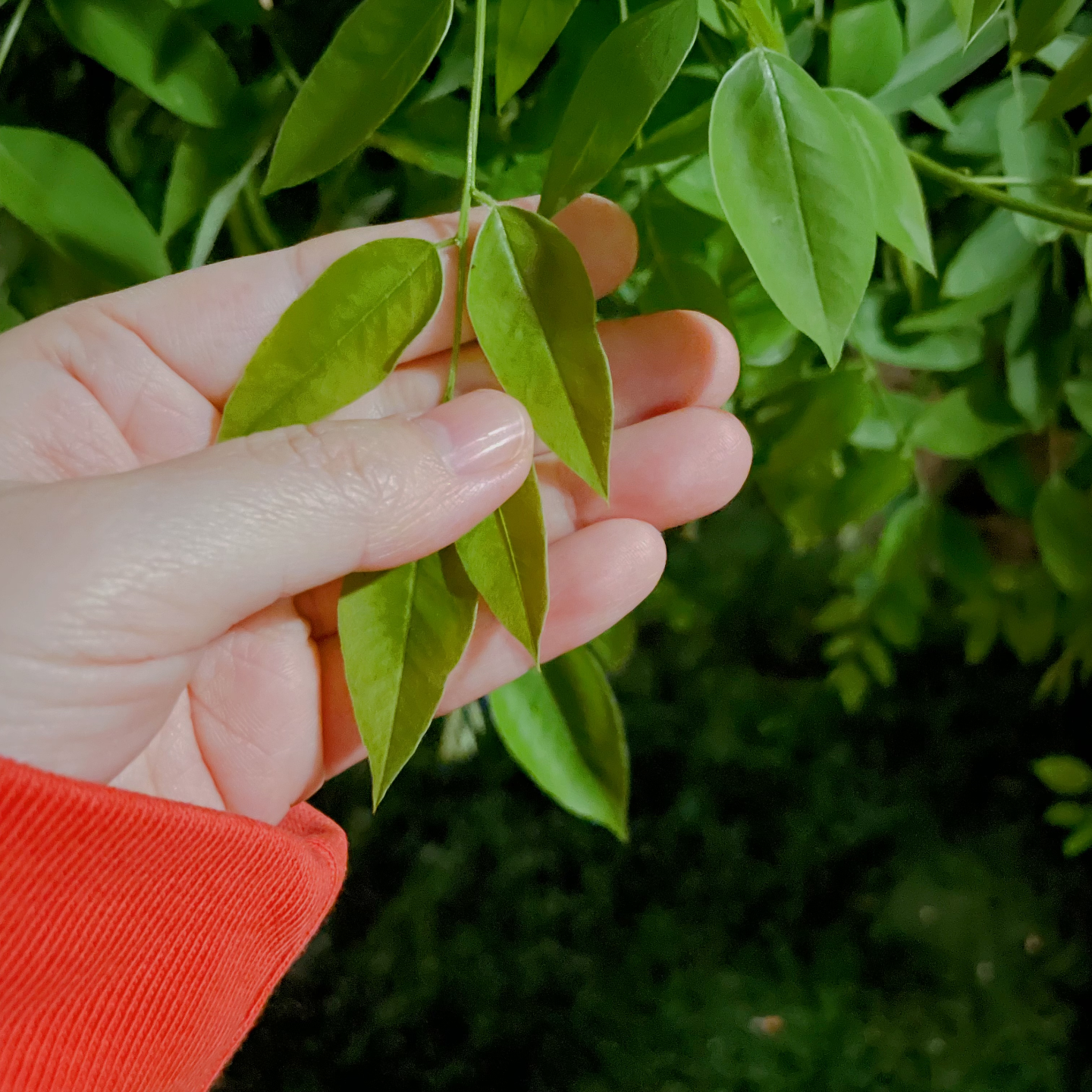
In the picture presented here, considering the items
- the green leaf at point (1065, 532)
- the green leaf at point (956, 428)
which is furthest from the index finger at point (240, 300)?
the green leaf at point (1065, 532)

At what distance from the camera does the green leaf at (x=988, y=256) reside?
1.49 ft

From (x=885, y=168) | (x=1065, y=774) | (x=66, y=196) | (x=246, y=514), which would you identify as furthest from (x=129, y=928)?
(x=1065, y=774)

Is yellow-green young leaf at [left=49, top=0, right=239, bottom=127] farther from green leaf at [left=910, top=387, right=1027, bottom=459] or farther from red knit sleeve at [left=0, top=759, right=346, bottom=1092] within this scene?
green leaf at [left=910, top=387, right=1027, bottom=459]

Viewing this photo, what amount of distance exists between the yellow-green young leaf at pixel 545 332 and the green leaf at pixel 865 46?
178 mm

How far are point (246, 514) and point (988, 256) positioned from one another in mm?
379

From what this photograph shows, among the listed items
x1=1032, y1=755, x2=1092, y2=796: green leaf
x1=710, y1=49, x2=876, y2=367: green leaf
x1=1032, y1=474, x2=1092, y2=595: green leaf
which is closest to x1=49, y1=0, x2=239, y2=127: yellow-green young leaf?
x1=710, y1=49, x2=876, y2=367: green leaf

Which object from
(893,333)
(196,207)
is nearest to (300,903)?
(196,207)

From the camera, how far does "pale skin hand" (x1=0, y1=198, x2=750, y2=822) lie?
359mm

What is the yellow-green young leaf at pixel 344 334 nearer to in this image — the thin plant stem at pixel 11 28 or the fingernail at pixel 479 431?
the fingernail at pixel 479 431

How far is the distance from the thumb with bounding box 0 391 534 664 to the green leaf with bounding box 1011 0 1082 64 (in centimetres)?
22

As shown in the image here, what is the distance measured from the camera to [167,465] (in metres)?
0.37

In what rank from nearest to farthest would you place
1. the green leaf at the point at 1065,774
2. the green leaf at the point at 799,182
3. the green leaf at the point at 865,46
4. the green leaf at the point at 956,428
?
the green leaf at the point at 799,182 < the green leaf at the point at 865,46 < the green leaf at the point at 956,428 < the green leaf at the point at 1065,774

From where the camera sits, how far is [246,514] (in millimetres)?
362

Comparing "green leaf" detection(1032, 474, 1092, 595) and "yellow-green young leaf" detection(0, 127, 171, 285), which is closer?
"yellow-green young leaf" detection(0, 127, 171, 285)
